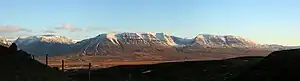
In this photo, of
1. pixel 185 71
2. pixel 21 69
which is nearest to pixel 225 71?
pixel 185 71

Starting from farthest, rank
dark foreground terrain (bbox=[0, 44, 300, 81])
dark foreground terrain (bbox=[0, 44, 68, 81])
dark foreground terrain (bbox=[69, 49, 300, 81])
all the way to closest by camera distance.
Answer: dark foreground terrain (bbox=[0, 44, 68, 81])
dark foreground terrain (bbox=[0, 44, 300, 81])
dark foreground terrain (bbox=[69, 49, 300, 81])

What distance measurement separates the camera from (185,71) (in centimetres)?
9819

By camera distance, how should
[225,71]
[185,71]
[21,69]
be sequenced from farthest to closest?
1. [185,71]
2. [225,71]
3. [21,69]

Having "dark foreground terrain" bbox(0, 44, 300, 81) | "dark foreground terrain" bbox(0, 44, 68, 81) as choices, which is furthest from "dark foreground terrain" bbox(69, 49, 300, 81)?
"dark foreground terrain" bbox(0, 44, 68, 81)

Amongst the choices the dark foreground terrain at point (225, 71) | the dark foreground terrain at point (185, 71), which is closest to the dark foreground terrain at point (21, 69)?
the dark foreground terrain at point (185, 71)

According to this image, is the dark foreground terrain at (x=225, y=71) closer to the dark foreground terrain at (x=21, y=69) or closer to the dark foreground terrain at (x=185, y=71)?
the dark foreground terrain at (x=185, y=71)

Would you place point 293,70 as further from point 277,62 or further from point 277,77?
point 277,62

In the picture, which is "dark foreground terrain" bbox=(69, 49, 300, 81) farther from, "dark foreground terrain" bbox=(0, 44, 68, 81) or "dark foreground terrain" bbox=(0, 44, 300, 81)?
"dark foreground terrain" bbox=(0, 44, 68, 81)

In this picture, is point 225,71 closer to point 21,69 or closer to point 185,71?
point 185,71

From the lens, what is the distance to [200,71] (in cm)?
9531

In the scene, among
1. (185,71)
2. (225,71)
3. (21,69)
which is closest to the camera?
(21,69)

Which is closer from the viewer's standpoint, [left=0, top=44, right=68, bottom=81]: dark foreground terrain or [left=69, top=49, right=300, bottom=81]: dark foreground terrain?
[left=69, top=49, right=300, bottom=81]: dark foreground terrain

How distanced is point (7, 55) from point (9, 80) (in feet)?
51.1

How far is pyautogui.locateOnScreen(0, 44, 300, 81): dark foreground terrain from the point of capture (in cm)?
5441
